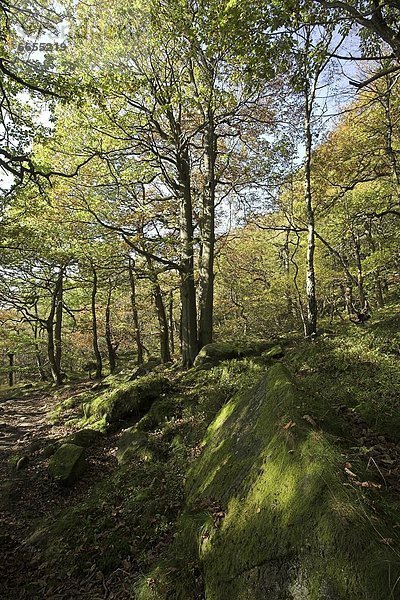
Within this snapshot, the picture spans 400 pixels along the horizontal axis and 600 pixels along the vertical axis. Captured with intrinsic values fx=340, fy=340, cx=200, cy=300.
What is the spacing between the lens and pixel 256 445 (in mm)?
3607

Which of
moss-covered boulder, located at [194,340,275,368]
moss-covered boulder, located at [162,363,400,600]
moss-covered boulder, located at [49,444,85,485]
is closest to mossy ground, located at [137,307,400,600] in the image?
moss-covered boulder, located at [162,363,400,600]

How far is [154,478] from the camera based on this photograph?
568cm

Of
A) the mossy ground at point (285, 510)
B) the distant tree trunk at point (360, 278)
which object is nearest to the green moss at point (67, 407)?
the mossy ground at point (285, 510)

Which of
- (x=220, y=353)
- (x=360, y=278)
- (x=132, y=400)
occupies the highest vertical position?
(x=360, y=278)

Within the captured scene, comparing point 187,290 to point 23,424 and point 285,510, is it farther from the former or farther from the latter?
point 285,510

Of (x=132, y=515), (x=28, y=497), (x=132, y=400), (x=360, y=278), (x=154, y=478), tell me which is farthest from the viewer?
(x=360, y=278)

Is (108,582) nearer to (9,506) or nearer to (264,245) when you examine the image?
(9,506)

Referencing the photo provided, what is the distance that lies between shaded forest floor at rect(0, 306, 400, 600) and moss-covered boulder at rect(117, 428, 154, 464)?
111 mm

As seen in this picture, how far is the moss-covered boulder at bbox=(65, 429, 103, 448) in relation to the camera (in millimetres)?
7867

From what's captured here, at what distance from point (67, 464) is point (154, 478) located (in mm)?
2162

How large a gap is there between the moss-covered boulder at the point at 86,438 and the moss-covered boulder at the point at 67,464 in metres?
0.45

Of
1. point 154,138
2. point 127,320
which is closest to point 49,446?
point 154,138

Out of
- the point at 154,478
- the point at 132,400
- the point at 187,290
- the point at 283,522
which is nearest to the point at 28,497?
the point at 154,478

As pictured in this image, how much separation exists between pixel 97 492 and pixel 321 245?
56.8 ft
